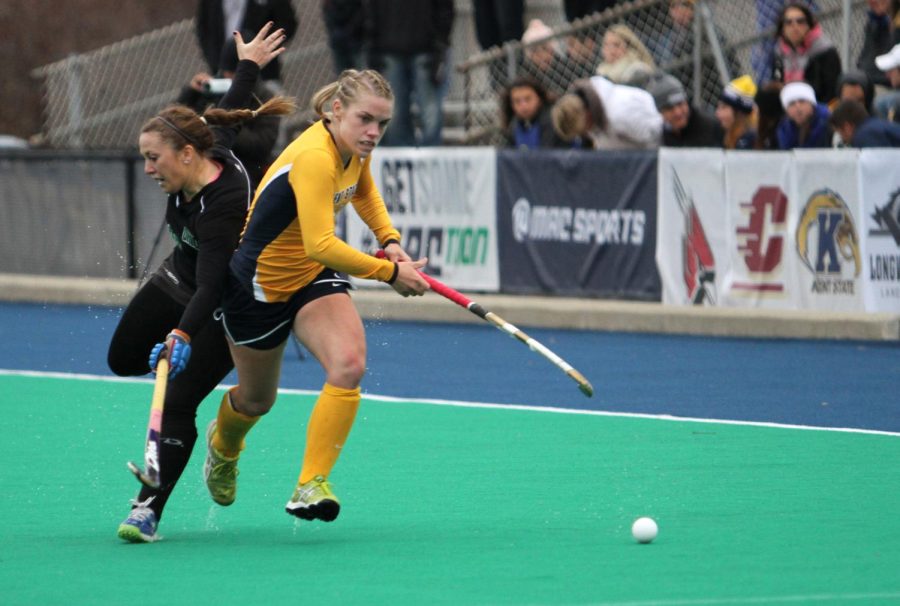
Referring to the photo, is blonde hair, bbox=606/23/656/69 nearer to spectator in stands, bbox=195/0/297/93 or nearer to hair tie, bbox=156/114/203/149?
A: spectator in stands, bbox=195/0/297/93

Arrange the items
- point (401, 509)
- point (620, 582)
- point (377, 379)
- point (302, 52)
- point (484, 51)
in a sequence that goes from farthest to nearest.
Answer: point (302, 52)
point (484, 51)
point (377, 379)
point (401, 509)
point (620, 582)

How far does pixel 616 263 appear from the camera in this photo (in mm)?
16609

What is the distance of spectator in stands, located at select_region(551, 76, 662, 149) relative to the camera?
16516mm

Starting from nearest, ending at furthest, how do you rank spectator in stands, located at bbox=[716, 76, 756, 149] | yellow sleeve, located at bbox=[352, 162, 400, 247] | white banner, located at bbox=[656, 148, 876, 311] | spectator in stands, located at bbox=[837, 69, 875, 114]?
yellow sleeve, located at bbox=[352, 162, 400, 247]
white banner, located at bbox=[656, 148, 876, 311]
spectator in stands, located at bbox=[837, 69, 875, 114]
spectator in stands, located at bbox=[716, 76, 756, 149]

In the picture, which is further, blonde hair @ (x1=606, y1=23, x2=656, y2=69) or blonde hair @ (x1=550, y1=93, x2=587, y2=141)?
blonde hair @ (x1=606, y1=23, x2=656, y2=69)

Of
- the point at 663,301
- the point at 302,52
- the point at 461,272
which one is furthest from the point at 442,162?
the point at 302,52

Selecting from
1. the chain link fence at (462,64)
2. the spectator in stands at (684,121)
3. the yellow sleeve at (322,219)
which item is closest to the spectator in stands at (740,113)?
the spectator in stands at (684,121)

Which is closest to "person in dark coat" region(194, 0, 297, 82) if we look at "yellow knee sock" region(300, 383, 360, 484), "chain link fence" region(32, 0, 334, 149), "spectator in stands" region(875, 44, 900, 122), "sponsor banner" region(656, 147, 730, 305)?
"chain link fence" region(32, 0, 334, 149)

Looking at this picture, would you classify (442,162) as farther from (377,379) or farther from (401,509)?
(401,509)

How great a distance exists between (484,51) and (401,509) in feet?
40.2

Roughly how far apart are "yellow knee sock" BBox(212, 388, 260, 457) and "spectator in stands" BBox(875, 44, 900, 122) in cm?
853

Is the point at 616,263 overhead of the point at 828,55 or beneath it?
beneath

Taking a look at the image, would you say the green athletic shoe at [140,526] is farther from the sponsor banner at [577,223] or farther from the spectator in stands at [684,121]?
the spectator in stands at [684,121]

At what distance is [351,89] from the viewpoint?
770cm
